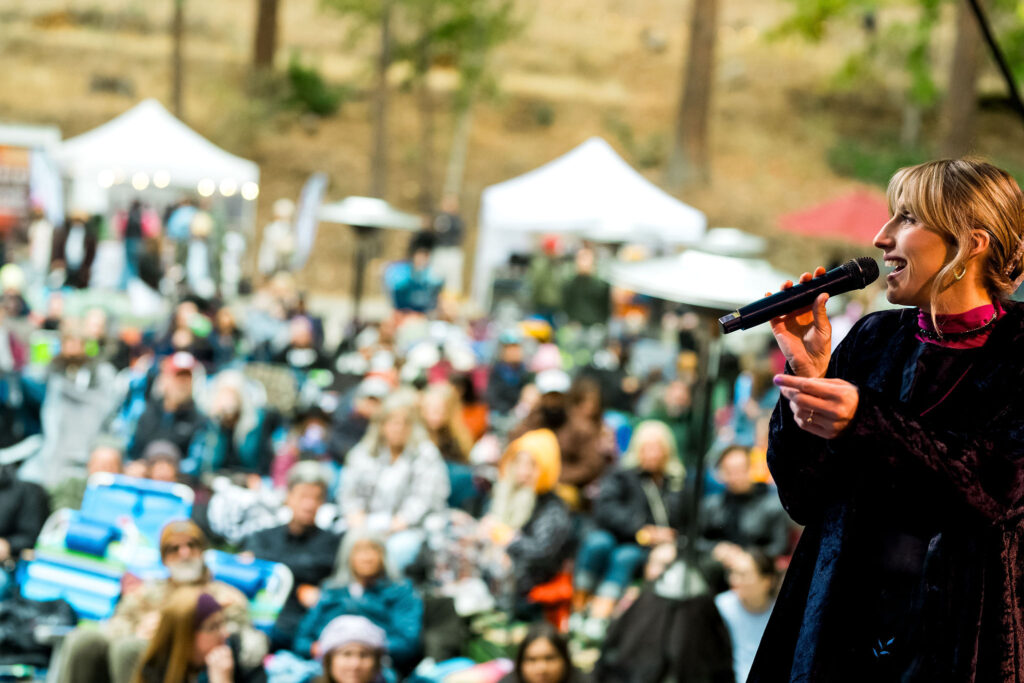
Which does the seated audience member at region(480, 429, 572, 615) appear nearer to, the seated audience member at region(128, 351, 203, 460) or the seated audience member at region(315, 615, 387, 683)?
the seated audience member at region(315, 615, 387, 683)

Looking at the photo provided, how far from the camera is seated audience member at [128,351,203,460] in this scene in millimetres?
6930

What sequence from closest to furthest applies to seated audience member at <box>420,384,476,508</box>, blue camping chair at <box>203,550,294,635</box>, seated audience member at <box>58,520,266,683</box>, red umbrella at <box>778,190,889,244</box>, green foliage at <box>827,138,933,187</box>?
seated audience member at <box>58,520,266,683</box> → blue camping chair at <box>203,550,294,635</box> → seated audience member at <box>420,384,476,508</box> → red umbrella at <box>778,190,889,244</box> → green foliage at <box>827,138,933,187</box>

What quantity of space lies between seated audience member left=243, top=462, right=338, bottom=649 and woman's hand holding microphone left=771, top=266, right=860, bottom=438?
371 cm

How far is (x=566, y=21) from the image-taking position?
1320 inches

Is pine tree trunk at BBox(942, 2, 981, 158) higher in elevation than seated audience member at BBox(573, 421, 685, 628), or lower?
higher

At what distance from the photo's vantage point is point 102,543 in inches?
199

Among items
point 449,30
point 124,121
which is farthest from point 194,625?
point 449,30

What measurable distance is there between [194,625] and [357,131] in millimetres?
24147

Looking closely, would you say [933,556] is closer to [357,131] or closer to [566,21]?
[357,131]

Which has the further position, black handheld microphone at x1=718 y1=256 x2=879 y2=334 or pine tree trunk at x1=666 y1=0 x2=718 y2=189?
pine tree trunk at x1=666 y1=0 x2=718 y2=189

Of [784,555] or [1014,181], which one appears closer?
[1014,181]

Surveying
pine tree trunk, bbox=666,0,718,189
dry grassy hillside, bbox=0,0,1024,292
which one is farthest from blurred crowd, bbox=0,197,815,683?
pine tree trunk, bbox=666,0,718,189

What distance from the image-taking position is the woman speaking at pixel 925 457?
1359mm

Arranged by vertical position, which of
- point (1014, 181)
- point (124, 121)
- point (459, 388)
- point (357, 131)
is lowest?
point (459, 388)
